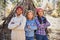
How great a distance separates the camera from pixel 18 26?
2.43 metres

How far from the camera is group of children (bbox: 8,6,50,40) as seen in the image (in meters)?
2.43

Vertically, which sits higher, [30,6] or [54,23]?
[30,6]

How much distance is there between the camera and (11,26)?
7.99 ft

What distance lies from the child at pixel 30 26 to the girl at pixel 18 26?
0.15 feet

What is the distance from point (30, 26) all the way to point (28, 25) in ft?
0.09

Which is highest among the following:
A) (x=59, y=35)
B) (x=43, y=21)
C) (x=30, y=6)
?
(x=30, y=6)

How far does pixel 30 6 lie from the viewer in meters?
2.55

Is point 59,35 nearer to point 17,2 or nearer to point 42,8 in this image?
point 42,8

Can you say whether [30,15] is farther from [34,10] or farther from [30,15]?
[34,10]

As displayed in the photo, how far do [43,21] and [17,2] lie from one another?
1.23 ft

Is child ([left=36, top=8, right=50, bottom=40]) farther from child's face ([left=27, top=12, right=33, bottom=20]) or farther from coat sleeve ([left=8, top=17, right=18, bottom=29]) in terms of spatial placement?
coat sleeve ([left=8, top=17, right=18, bottom=29])

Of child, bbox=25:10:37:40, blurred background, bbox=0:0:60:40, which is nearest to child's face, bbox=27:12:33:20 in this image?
child, bbox=25:10:37:40

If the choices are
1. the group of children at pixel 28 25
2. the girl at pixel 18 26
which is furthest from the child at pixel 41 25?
the girl at pixel 18 26

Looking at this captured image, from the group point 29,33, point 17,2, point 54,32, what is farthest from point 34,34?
point 17,2
